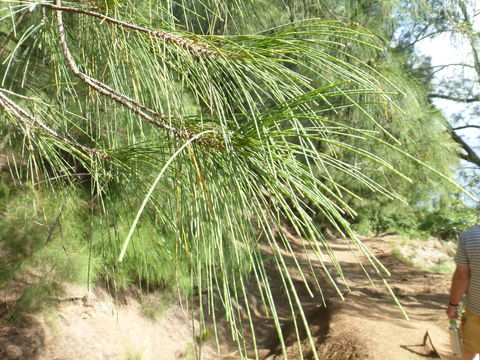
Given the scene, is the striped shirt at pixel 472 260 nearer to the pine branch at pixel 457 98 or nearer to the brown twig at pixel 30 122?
the brown twig at pixel 30 122

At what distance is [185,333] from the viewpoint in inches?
155

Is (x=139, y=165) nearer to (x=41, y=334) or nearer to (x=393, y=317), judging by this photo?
(x=41, y=334)

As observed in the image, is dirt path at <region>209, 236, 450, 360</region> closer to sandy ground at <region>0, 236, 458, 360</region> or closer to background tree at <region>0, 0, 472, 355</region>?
sandy ground at <region>0, 236, 458, 360</region>

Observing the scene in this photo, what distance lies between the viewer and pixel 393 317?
12.1 ft

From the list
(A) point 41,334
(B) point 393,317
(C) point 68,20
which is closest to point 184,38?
(C) point 68,20

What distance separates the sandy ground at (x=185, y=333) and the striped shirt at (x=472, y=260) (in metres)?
0.60

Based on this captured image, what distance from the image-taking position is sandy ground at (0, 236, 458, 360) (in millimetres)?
2721

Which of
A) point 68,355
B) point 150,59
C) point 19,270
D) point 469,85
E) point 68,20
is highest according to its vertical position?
point 469,85

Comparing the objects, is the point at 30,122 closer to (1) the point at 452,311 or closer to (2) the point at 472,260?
(2) the point at 472,260

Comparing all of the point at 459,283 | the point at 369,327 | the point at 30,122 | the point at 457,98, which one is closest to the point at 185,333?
the point at 369,327

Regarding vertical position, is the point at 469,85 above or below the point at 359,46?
above

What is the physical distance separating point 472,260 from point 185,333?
113 inches

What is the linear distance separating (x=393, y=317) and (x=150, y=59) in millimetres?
3668

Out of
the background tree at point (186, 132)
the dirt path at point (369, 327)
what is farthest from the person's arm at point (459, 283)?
the background tree at point (186, 132)
